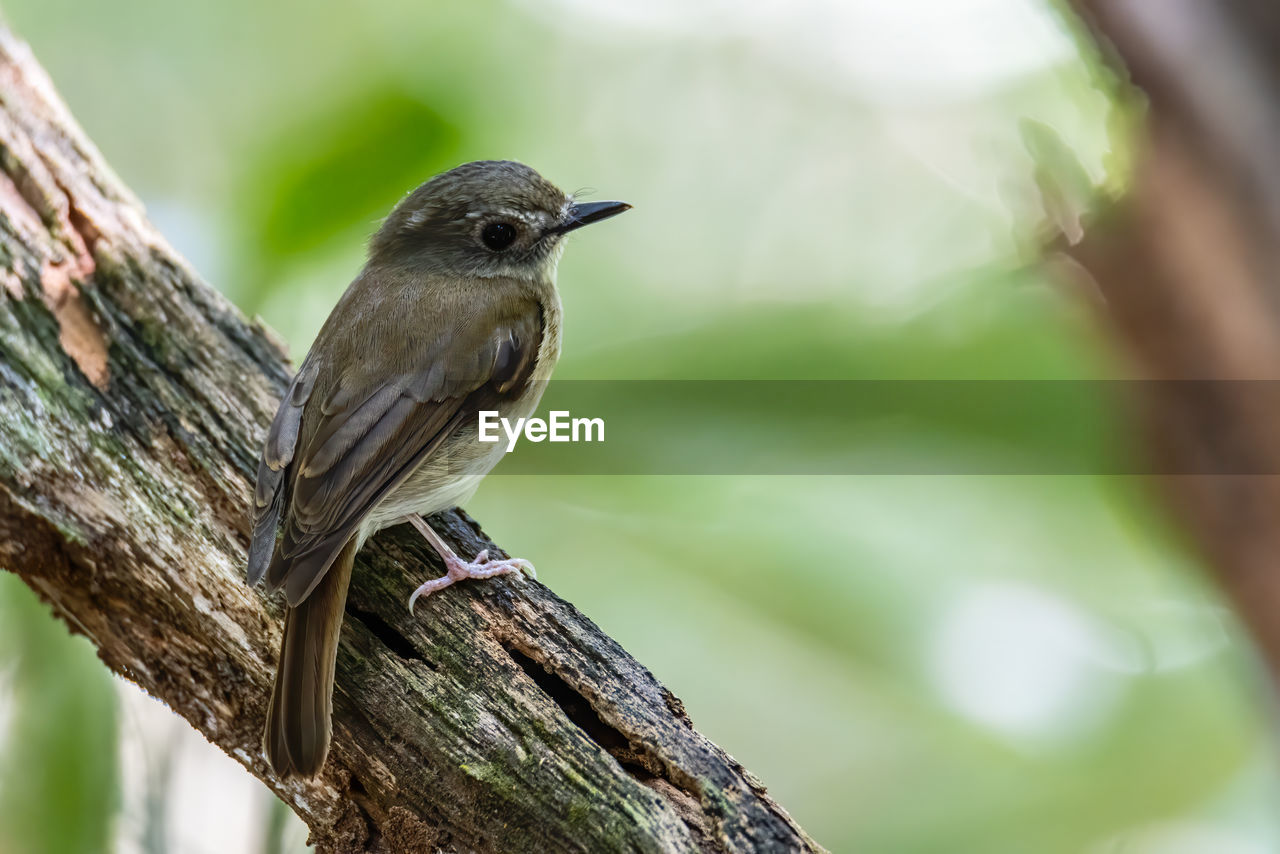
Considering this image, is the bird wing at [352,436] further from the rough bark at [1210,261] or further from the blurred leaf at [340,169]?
the rough bark at [1210,261]

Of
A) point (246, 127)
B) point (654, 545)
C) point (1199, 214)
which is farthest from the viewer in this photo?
point (246, 127)

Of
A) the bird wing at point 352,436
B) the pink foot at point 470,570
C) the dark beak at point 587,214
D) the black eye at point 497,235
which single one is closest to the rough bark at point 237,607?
the pink foot at point 470,570

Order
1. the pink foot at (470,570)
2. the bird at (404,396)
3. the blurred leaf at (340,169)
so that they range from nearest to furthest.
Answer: the bird at (404,396) < the pink foot at (470,570) < the blurred leaf at (340,169)

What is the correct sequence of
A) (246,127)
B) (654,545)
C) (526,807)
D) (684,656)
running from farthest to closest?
(684,656) → (246,127) → (654,545) → (526,807)

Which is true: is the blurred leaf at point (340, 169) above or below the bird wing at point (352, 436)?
above

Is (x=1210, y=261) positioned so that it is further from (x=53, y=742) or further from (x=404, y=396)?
(x=53, y=742)

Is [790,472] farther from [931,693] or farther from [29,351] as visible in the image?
[29,351]

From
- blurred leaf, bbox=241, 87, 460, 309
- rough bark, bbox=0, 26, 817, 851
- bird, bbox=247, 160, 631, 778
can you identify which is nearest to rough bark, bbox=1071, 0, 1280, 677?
rough bark, bbox=0, 26, 817, 851

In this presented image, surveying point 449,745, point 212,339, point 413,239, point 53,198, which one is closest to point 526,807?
point 449,745
